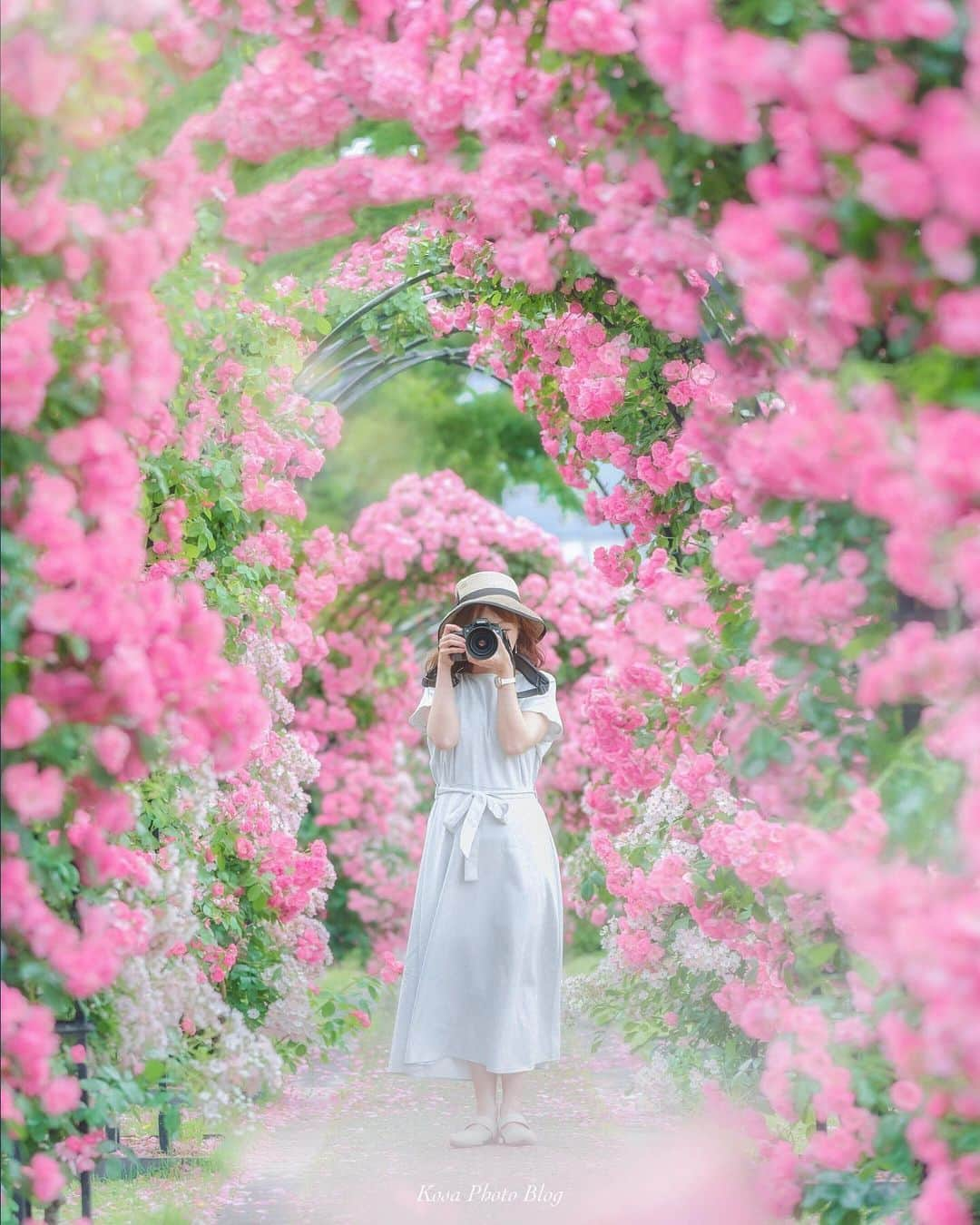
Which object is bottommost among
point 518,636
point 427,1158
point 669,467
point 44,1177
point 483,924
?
point 44,1177

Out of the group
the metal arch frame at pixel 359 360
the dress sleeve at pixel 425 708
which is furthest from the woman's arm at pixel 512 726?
the metal arch frame at pixel 359 360

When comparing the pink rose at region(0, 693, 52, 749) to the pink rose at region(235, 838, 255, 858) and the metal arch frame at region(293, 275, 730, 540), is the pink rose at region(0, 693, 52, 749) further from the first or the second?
the metal arch frame at region(293, 275, 730, 540)

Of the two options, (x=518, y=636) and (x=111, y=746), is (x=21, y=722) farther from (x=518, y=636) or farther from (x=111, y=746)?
(x=518, y=636)

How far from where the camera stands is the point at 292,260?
3359 millimetres

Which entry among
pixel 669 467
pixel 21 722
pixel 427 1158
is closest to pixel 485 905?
pixel 427 1158

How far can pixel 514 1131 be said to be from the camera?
175 inches

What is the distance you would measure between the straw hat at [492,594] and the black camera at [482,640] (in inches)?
6.2

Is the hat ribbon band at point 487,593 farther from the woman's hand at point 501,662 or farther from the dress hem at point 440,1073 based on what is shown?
the dress hem at point 440,1073

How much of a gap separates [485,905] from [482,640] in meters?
0.75

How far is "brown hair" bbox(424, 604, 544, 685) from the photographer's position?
459 centimetres

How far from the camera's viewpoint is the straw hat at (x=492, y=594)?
4570mm

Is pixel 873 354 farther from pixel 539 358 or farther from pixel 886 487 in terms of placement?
pixel 539 358

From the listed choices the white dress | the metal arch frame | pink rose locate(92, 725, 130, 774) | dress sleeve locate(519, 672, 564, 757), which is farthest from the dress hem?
pink rose locate(92, 725, 130, 774)

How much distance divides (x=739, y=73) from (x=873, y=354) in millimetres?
669
